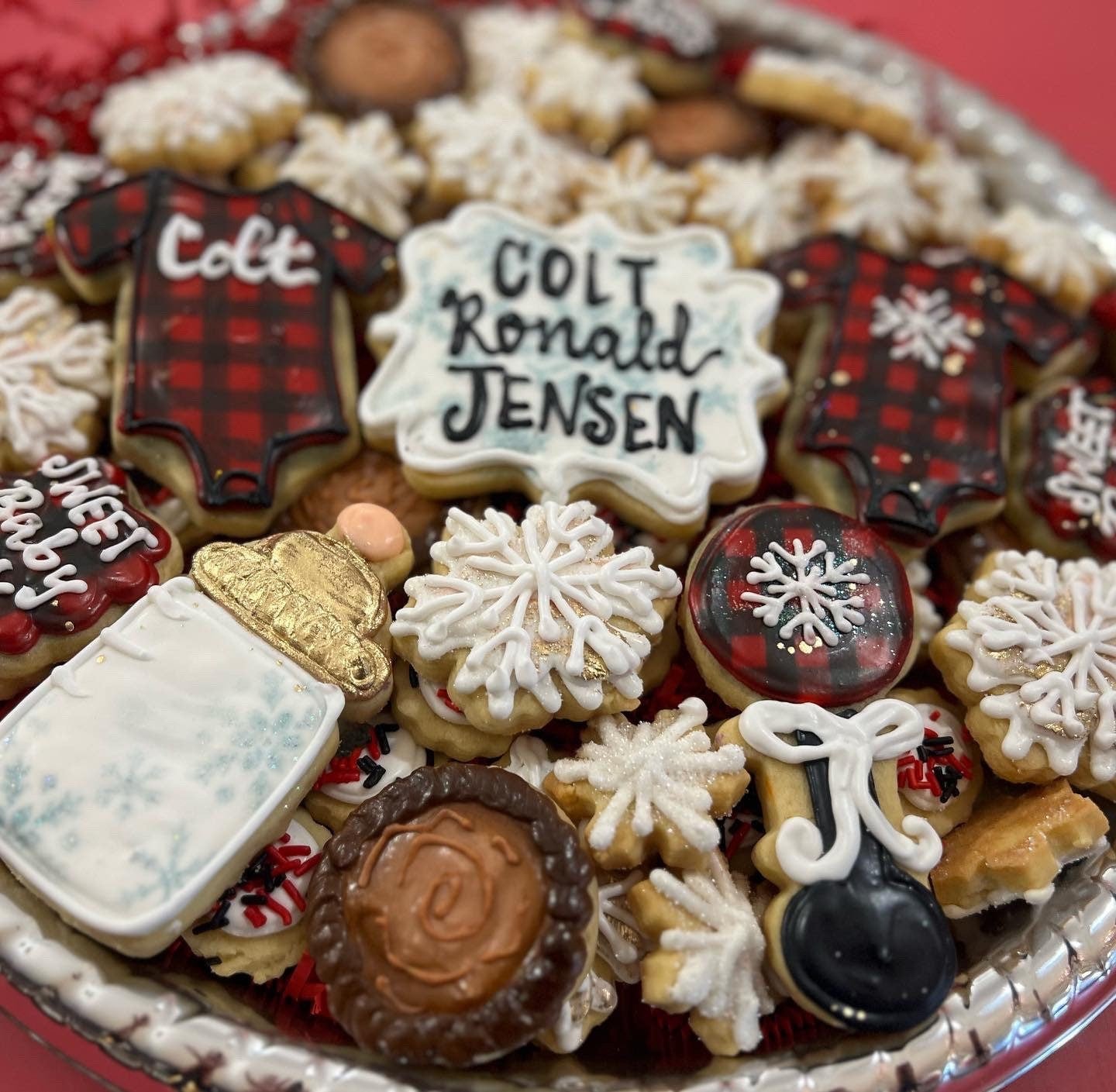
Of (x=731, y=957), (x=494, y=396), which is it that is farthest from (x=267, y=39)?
(x=731, y=957)

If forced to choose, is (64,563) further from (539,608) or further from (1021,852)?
(1021,852)

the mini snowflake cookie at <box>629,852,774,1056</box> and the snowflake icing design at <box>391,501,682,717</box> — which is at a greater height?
the snowflake icing design at <box>391,501,682,717</box>

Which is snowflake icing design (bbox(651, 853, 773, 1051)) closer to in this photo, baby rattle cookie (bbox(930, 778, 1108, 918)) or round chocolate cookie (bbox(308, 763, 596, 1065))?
round chocolate cookie (bbox(308, 763, 596, 1065))

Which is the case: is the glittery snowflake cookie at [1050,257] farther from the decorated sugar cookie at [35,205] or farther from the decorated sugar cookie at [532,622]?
the decorated sugar cookie at [35,205]

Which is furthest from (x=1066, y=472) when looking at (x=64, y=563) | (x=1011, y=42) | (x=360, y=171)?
(x=1011, y=42)

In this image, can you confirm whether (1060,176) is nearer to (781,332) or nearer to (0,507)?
(781,332)

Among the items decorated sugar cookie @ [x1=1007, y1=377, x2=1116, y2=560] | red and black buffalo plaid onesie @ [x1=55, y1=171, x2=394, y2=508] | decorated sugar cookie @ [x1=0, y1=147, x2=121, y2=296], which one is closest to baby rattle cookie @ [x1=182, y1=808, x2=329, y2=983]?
red and black buffalo plaid onesie @ [x1=55, y1=171, x2=394, y2=508]

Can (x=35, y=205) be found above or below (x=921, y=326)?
below
